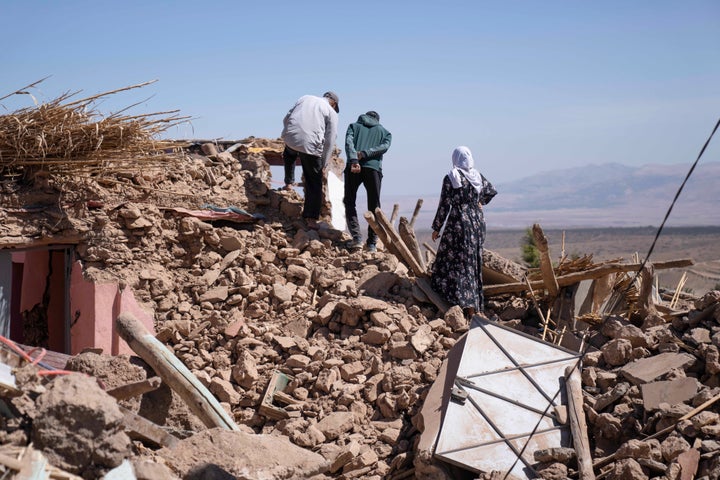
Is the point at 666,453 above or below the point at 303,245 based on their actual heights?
below

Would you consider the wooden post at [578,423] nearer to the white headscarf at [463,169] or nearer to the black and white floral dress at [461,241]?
the black and white floral dress at [461,241]

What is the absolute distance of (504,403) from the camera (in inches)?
236

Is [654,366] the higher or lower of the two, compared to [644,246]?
higher

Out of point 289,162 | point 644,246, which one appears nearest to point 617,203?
point 644,246

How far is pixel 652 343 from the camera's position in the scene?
6.43 meters

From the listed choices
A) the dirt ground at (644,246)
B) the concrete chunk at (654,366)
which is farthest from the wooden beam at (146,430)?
the dirt ground at (644,246)

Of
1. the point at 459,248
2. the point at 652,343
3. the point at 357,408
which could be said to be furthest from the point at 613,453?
the point at 459,248

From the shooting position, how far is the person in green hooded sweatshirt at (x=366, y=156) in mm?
8094

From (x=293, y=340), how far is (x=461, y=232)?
1.95 metres

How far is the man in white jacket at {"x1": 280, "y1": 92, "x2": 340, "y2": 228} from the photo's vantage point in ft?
26.7

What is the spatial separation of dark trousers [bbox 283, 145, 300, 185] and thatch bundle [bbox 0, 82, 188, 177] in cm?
188

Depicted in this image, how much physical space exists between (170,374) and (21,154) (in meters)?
2.75

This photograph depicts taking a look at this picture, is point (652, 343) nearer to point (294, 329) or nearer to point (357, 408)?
point (357, 408)

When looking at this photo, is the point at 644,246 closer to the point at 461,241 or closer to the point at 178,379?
the point at 461,241
